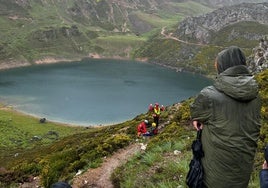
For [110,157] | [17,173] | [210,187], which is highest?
[210,187]

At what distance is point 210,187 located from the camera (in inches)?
232

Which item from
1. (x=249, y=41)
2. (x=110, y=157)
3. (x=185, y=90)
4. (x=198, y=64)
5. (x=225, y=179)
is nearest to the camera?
(x=225, y=179)

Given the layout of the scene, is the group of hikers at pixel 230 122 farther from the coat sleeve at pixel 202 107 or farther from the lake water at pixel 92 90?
the lake water at pixel 92 90

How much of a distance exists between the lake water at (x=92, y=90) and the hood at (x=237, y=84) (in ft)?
275

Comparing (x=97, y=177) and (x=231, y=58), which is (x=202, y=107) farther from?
(x=97, y=177)

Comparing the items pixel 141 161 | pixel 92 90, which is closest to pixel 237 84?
pixel 141 161

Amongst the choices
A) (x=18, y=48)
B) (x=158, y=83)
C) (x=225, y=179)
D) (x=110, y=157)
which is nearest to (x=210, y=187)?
(x=225, y=179)

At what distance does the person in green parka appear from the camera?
18.6 feet

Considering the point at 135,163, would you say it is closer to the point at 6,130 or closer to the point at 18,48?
the point at 6,130

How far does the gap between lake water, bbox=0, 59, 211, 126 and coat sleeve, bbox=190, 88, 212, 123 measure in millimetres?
83556

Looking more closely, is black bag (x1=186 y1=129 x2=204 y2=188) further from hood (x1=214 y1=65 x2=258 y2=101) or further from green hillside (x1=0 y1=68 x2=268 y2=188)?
green hillside (x1=0 y1=68 x2=268 y2=188)

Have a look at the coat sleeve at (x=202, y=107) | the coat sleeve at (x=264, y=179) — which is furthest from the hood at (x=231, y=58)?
the coat sleeve at (x=264, y=179)

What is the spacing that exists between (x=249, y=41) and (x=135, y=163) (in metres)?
196

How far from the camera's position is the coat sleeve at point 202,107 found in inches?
226
